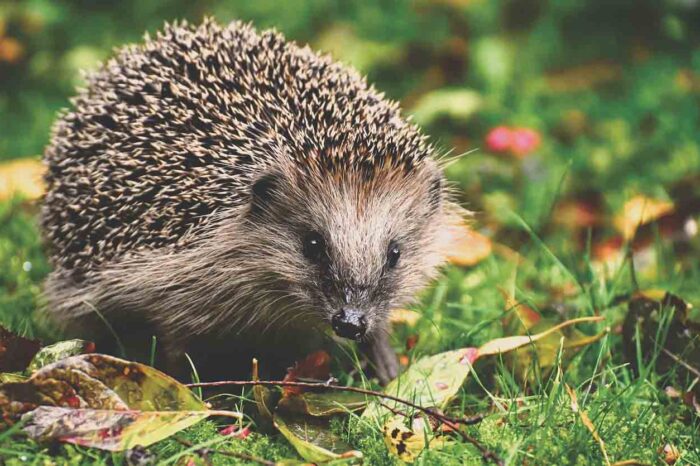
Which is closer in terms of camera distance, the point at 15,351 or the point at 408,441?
the point at 408,441

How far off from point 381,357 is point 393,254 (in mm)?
399

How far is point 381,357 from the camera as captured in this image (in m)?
3.07

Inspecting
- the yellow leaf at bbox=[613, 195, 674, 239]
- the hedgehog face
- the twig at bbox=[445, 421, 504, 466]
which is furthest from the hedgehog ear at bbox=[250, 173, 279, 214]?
the yellow leaf at bbox=[613, 195, 674, 239]

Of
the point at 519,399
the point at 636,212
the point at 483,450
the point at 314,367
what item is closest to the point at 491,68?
the point at 636,212

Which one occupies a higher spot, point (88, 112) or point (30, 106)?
point (30, 106)

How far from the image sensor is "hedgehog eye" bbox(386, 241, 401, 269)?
9.69ft

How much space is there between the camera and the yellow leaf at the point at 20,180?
13.8 ft

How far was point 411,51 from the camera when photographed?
613 cm

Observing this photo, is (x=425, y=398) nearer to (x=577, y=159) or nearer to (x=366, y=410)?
(x=366, y=410)

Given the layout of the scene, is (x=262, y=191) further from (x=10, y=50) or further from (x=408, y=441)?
(x=10, y=50)

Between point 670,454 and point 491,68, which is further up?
point 491,68

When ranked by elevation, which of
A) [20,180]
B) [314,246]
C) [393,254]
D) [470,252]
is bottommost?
[470,252]

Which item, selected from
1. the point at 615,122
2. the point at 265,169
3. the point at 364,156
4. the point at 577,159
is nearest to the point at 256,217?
the point at 265,169

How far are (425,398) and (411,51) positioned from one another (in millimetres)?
4004
